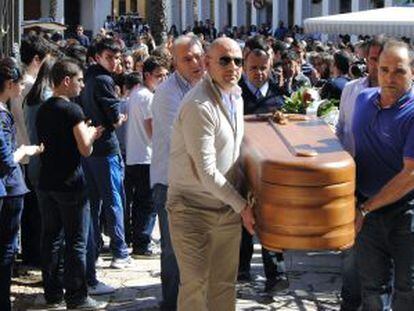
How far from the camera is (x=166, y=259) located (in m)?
5.36

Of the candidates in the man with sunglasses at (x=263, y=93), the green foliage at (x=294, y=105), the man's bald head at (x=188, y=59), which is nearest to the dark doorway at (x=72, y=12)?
the man with sunglasses at (x=263, y=93)

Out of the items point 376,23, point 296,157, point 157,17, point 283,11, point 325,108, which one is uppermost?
point 283,11

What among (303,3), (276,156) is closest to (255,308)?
(276,156)

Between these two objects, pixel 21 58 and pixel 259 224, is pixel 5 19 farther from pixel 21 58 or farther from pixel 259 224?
pixel 259 224

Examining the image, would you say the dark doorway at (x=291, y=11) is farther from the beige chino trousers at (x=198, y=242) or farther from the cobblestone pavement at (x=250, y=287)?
the beige chino trousers at (x=198, y=242)

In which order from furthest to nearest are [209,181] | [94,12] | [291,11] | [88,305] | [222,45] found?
1. [291,11]
2. [94,12]
3. [88,305]
4. [222,45]
5. [209,181]

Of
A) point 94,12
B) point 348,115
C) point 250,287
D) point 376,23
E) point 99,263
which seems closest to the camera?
point 348,115

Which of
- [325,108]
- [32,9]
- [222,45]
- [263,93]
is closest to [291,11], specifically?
[32,9]

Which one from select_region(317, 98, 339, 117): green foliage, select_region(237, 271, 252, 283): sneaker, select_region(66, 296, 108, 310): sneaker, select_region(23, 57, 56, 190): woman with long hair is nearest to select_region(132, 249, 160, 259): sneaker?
select_region(237, 271, 252, 283): sneaker

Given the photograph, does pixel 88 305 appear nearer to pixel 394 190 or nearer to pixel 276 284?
pixel 276 284

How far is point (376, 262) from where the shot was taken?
4.53 metres

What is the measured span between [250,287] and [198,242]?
1986 millimetres

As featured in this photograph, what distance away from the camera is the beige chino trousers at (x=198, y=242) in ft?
15.2

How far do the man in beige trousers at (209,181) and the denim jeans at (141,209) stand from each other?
8.67 ft
